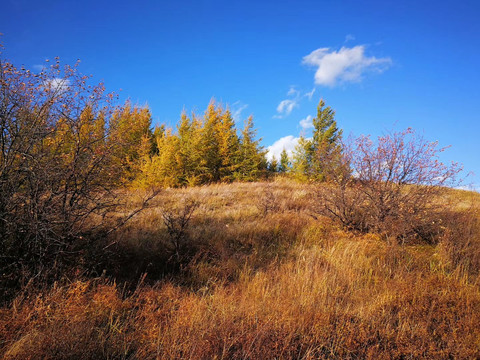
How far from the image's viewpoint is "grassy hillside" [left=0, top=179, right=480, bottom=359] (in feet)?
8.68

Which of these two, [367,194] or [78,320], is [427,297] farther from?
[78,320]

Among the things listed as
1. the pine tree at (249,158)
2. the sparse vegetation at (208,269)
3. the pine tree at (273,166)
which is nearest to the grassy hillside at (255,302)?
the sparse vegetation at (208,269)

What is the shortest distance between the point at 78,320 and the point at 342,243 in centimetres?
569

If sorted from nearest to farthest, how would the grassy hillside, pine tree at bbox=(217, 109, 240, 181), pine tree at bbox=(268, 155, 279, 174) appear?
the grassy hillside → pine tree at bbox=(217, 109, 240, 181) → pine tree at bbox=(268, 155, 279, 174)

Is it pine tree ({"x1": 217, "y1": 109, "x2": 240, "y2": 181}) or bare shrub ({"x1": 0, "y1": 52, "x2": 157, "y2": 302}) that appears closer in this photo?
bare shrub ({"x1": 0, "y1": 52, "x2": 157, "y2": 302})

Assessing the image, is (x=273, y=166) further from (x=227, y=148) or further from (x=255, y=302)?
(x=255, y=302)

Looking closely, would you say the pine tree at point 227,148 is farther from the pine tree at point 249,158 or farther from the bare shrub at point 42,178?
the bare shrub at point 42,178

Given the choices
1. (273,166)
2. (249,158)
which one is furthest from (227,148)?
(273,166)

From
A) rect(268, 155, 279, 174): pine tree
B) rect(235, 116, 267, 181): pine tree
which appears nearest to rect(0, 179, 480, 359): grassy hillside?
rect(235, 116, 267, 181): pine tree

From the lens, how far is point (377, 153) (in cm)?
742

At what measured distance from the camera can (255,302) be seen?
3.62 m

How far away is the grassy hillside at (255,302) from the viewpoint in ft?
8.68

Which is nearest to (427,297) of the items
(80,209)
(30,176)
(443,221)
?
(443,221)

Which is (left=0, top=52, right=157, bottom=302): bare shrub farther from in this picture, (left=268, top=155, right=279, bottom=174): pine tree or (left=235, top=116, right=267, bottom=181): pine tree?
(left=268, top=155, right=279, bottom=174): pine tree
